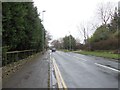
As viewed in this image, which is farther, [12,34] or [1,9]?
[12,34]

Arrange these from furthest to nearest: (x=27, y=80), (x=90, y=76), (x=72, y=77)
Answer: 1. (x=90, y=76)
2. (x=72, y=77)
3. (x=27, y=80)

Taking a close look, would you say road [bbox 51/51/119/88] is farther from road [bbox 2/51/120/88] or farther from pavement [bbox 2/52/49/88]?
pavement [bbox 2/52/49/88]

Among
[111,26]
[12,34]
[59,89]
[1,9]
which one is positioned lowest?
[59,89]

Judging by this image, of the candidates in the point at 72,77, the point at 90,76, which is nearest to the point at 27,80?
the point at 72,77

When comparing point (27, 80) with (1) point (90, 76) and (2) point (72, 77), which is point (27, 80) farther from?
(1) point (90, 76)

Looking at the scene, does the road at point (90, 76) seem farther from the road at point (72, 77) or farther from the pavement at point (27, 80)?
the pavement at point (27, 80)

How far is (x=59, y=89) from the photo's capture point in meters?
9.65

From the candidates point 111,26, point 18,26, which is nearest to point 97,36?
point 111,26

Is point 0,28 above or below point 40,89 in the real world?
above

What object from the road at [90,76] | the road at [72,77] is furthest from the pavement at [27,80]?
the road at [90,76]

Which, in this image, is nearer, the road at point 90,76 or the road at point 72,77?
the road at point 72,77

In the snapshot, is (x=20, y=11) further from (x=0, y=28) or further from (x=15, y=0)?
(x=0, y=28)

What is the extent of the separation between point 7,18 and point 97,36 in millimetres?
59064

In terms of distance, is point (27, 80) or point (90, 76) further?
point (90, 76)
